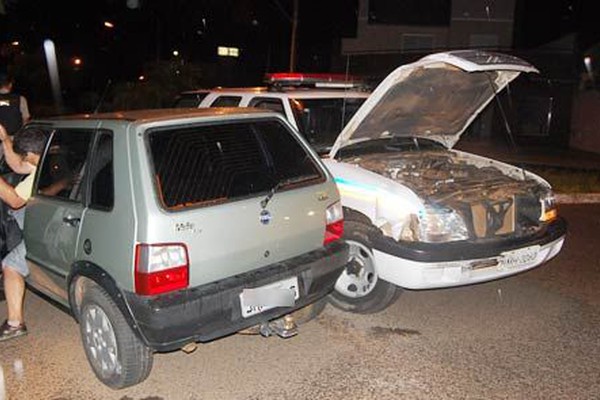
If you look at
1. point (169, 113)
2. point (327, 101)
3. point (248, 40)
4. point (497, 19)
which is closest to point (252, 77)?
point (248, 40)

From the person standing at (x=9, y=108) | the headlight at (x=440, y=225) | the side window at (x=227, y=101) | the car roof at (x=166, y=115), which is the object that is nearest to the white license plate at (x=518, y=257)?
the headlight at (x=440, y=225)

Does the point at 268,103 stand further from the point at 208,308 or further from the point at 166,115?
the point at 208,308

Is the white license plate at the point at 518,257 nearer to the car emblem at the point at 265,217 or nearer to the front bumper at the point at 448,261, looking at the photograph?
the front bumper at the point at 448,261

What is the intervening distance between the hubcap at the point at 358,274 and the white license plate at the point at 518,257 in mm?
972

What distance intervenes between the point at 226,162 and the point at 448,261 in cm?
175

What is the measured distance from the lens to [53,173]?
4234mm

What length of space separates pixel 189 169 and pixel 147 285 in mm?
707

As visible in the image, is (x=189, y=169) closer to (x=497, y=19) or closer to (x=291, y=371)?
(x=291, y=371)

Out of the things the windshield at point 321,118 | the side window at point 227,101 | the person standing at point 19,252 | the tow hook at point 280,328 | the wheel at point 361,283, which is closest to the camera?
the tow hook at point 280,328

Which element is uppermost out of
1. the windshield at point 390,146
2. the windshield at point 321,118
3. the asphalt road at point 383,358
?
the windshield at point 321,118

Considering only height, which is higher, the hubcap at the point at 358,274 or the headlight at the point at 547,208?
the headlight at the point at 547,208

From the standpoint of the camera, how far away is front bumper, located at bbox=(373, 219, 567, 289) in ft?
14.6

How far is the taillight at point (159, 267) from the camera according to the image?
3322 mm

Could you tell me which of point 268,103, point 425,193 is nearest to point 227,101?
point 268,103
